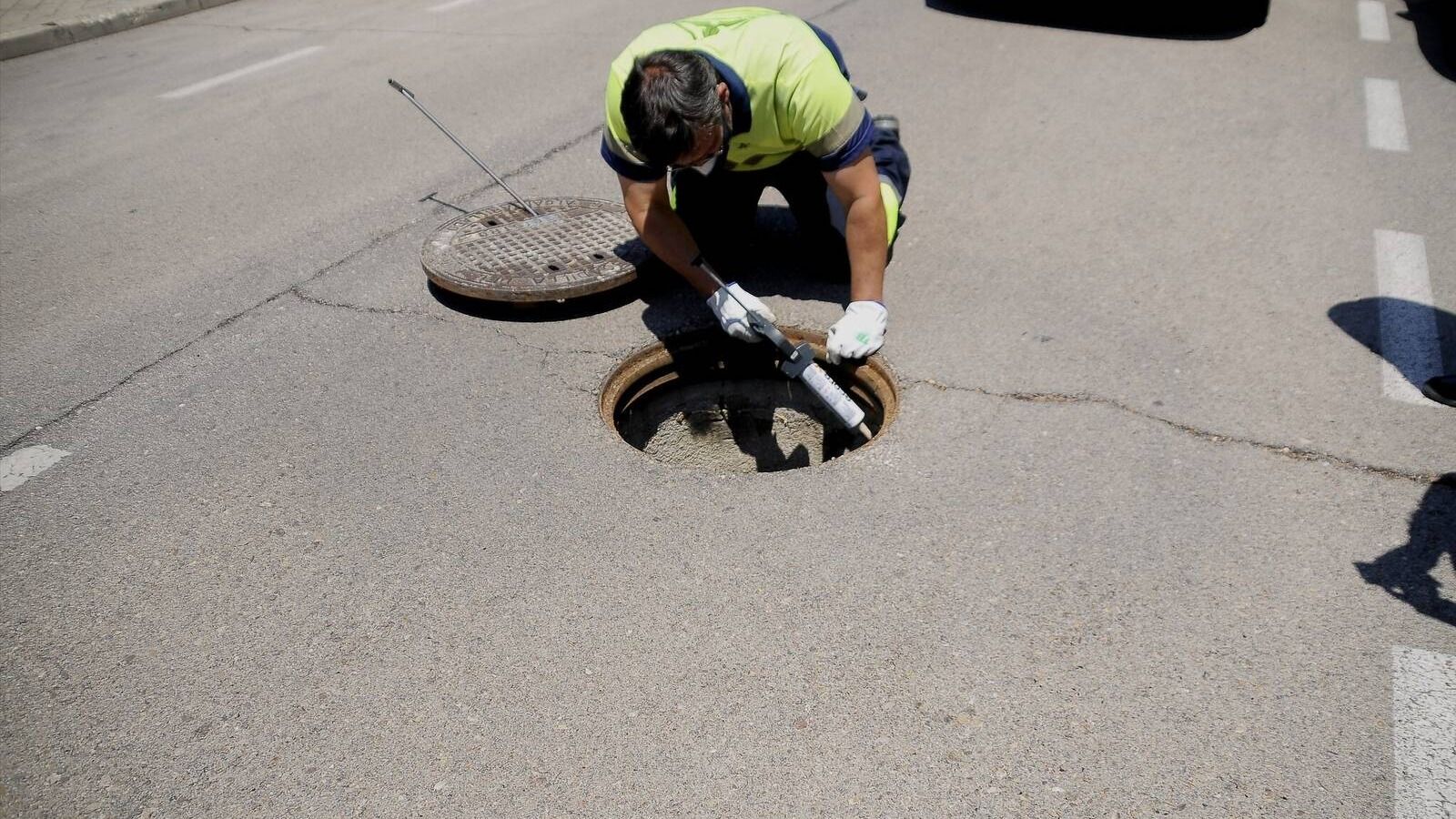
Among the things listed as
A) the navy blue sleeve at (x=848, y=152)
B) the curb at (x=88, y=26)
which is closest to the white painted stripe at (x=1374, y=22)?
the navy blue sleeve at (x=848, y=152)

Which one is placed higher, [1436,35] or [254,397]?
[254,397]

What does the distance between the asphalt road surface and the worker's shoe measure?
0.04 metres

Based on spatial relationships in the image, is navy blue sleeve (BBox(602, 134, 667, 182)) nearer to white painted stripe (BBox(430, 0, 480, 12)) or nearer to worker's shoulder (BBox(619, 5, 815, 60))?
worker's shoulder (BBox(619, 5, 815, 60))

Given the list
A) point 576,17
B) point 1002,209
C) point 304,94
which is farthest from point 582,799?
point 576,17

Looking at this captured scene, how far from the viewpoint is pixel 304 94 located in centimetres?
661

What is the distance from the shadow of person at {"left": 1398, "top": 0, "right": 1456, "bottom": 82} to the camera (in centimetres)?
636

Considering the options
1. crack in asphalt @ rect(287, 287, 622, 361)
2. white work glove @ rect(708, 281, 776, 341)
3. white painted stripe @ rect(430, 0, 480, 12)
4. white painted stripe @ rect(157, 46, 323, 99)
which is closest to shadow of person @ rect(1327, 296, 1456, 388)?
white work glove @ rect(708, 281, 776, 341)

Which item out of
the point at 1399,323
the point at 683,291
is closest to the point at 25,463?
the point at 683,291

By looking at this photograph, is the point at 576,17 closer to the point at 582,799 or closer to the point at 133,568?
the point at 133,568

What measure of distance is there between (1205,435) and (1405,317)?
3.78ft

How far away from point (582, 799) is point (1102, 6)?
265 inches

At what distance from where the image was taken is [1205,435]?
309cm

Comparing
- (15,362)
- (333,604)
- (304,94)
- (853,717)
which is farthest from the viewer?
(304,94)

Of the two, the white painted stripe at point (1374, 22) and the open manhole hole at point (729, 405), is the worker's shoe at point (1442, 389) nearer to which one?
the open manhole hole at point (729, 405)
